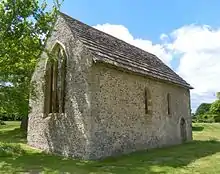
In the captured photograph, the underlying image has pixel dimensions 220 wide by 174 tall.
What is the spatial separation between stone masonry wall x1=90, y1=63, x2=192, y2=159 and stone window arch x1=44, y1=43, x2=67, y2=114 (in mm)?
2733

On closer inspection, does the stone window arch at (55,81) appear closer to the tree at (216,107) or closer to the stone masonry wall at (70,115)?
the stone masonry wall at (70,115)

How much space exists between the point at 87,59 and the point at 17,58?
4352 mm

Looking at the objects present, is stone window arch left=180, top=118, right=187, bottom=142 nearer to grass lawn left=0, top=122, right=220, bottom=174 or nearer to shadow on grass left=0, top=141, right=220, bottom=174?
grass lawn left=0, top=122, right=220, bottom=174

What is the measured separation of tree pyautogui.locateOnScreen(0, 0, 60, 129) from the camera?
15.9 meters

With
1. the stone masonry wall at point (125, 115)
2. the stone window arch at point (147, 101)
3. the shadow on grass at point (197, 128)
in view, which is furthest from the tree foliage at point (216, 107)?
the stone window arch at point (147, 101)

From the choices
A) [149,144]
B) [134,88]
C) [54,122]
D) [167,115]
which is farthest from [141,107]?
[54,122]

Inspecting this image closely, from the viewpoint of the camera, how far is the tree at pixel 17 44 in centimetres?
1587

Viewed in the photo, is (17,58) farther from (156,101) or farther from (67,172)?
(156,101)

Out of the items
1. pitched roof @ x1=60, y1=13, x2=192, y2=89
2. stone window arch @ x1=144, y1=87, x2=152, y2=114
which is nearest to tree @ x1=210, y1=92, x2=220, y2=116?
pitched roof @ x1=60, y1=13, x2=192, y2=89

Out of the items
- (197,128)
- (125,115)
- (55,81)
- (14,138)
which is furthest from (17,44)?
(197,128)

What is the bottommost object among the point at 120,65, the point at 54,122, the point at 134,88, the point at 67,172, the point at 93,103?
the point at 67,172

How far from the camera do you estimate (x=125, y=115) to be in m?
17.4

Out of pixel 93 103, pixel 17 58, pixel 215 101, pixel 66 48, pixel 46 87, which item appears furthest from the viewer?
Answer: pixel 215 101

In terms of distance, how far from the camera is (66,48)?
17531 millimetres
